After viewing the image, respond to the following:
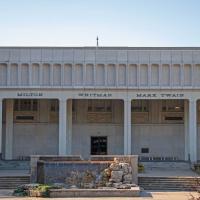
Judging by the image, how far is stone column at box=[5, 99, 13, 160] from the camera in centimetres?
5025

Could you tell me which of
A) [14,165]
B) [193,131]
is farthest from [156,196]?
[14,165]

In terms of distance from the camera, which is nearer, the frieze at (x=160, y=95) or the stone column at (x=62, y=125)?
the stone column at (x=62, y=125)

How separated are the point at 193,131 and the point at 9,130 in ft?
55.2

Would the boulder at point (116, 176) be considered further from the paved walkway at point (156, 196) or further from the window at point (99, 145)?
the window at point (99, 145)

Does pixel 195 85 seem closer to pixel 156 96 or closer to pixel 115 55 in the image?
pixel 156 96

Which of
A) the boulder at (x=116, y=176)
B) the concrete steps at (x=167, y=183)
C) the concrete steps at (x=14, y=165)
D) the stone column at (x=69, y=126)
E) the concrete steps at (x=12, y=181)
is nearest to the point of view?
the boulder at (x=116, y=176)

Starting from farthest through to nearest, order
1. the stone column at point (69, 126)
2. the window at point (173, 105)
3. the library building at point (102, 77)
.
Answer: the window at point (173, 105), the stone column at point (69, 126), the library building at point (102, 77)

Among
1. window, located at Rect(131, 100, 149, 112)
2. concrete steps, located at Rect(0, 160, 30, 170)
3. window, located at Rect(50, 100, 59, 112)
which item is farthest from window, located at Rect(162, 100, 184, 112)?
concrete steps, located at Rect(0, 160, 30, 170)

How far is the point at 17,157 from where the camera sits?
166 feet

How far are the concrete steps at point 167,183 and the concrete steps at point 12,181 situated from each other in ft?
26.1

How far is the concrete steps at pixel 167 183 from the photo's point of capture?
3678 cm

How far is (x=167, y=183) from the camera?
37.3 meters

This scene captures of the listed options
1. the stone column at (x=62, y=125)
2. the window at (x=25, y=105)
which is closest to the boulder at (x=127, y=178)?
the stone column at (x=62, y=125)

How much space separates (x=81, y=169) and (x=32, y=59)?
14.2 meters
